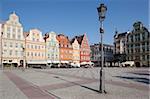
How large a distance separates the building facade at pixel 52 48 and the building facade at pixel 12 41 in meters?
11.3

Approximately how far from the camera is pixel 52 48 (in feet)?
257

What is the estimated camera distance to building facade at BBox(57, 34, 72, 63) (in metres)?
82.1

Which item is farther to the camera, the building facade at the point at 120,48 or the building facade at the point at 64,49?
the building facade at the point at 120,48

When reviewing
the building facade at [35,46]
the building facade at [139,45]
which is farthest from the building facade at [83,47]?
the building facade at [35,46]

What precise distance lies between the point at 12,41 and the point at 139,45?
45372 mm

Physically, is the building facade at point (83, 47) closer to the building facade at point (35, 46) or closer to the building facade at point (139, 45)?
the building facade at point (139, 45)

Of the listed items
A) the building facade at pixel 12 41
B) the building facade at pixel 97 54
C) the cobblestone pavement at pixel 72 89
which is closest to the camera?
the cobblestone pavement at pixel 72 89

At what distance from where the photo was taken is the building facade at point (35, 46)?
230 feet

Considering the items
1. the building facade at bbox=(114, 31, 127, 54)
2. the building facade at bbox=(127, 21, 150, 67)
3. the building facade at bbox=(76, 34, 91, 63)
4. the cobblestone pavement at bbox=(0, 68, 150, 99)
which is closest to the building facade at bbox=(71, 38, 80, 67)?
the building facade at bbox=(76, 34, 91, 63)

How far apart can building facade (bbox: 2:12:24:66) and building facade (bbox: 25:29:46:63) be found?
2614 mm

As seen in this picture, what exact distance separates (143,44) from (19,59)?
43.9 metres

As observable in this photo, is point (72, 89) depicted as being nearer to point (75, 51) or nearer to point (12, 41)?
point (12, 41)

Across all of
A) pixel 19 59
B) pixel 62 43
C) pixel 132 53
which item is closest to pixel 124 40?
pixel 132 53

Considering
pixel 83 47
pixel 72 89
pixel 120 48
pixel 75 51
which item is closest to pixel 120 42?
pixel 120 48
